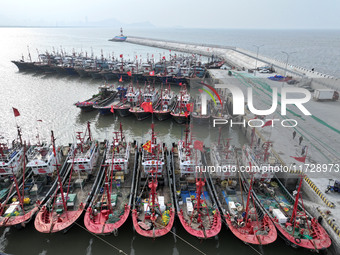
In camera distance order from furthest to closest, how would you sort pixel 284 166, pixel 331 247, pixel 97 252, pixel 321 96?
1. pixel 321 96
2. pixel 284 166
3. pixel 97 252
4. pixel 331 247

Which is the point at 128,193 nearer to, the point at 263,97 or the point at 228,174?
the point at 228,174

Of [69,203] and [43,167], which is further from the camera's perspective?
[43,167]

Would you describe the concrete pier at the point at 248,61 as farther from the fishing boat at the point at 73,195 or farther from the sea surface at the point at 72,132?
the fishing boat at the point at 73,195

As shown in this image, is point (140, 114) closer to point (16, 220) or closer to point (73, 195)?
point (73, 195)

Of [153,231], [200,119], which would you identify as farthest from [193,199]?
[200,119]

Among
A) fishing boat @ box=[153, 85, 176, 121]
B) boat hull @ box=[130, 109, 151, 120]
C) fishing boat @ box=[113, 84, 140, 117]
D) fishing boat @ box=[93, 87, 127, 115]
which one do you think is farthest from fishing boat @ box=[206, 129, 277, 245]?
fishing boat @ box=[93, 87, 127, 115]

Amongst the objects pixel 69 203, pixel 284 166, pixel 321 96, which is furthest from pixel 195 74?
pixel 69 203
